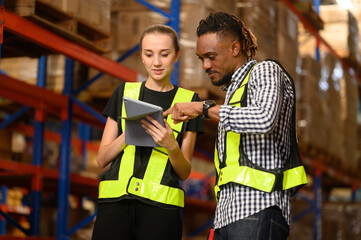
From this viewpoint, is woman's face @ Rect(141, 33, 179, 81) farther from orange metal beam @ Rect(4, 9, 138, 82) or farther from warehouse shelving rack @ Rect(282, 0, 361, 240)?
warehouse shelving rack @ Rect(282, 0, 361, 240)

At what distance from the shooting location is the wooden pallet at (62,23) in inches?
159

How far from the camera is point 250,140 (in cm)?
212

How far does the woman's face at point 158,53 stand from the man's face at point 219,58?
0.88ft

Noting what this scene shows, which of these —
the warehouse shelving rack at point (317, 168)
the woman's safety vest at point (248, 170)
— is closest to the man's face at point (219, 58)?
the woman's safety vest at point (248, 170)

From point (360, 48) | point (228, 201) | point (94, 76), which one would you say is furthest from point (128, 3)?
point (360, 48)

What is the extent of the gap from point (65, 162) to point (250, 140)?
4.29 m

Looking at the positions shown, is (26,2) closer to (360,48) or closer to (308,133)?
(308,133)

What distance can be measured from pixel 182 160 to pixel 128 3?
430 cm

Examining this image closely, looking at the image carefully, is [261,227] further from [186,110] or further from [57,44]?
[57,44]

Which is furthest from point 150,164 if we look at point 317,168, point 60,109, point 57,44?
point 317,168

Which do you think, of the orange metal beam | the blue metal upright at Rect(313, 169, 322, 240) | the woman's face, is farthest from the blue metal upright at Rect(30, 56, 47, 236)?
the blue metal upright at Rect(313, 169, 322, 240)

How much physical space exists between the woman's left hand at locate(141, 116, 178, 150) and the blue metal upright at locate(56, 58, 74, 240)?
12.8 feet

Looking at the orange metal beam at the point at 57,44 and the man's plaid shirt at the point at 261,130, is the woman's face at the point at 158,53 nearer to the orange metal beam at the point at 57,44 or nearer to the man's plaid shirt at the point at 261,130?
the man's plaid shirt at the point at 261,130

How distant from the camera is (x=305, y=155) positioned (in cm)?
980
